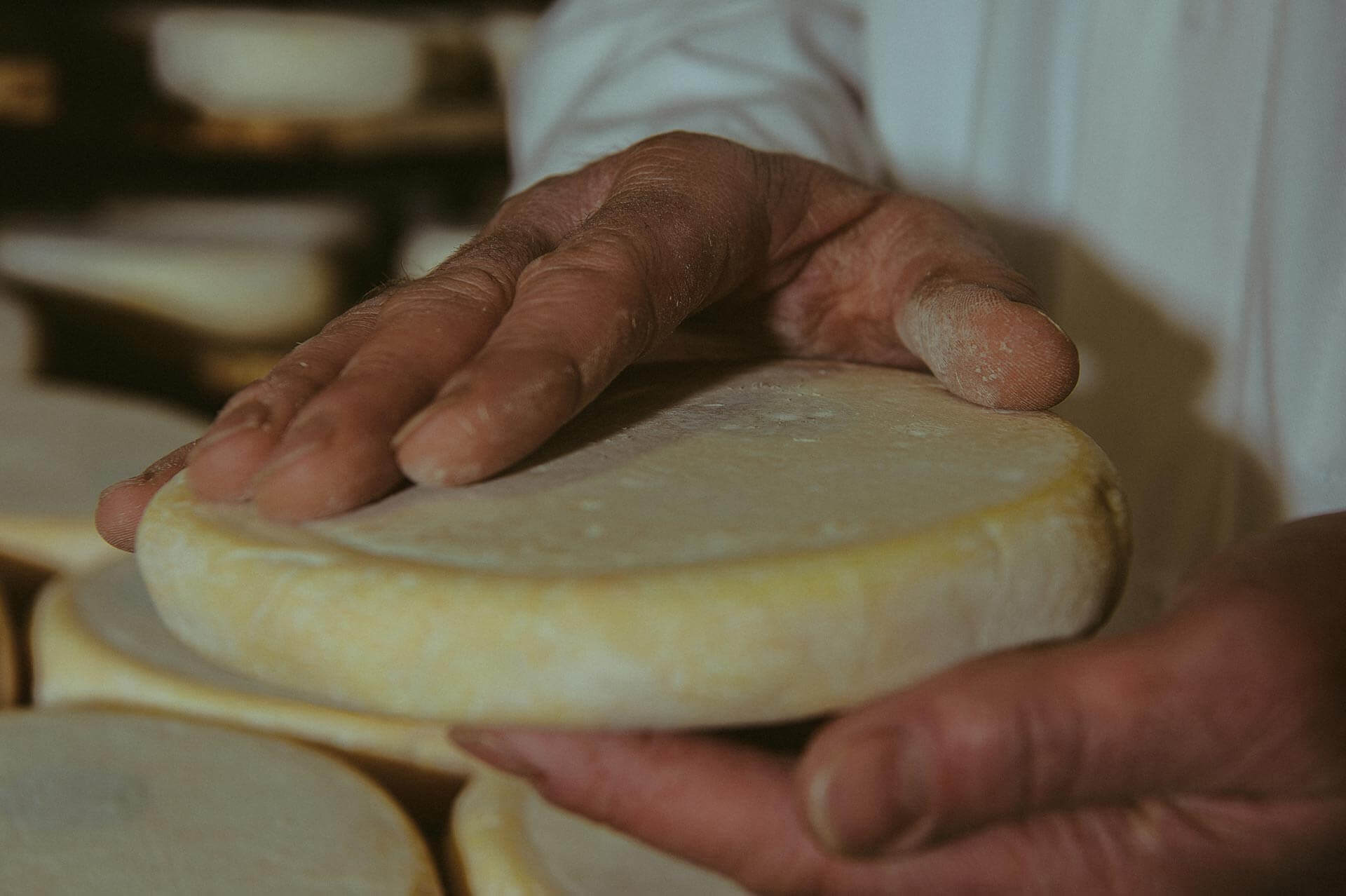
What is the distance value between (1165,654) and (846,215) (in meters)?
0.44

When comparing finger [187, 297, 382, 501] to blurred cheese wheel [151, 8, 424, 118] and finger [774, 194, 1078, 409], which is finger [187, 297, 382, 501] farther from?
blurred cheese wheel [151, 8, 424, 118]

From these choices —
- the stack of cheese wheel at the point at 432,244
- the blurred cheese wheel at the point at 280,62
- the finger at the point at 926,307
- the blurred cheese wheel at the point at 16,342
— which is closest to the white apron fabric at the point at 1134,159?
the finger at the point at 926,307

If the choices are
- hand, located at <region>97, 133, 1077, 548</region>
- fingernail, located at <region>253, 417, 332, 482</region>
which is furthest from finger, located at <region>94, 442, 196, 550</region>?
fingernail, located at <region>253, 417, 332, 482</region>

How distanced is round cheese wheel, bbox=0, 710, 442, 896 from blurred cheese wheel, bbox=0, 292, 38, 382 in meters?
1.13

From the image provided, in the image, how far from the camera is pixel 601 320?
65 centimetres

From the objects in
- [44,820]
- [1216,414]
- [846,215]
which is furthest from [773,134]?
[44,820]

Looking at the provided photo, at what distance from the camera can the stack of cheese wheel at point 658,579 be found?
0.53m

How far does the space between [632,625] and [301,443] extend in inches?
7.9

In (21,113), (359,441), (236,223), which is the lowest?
(236,223)

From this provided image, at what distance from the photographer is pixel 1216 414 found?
3.52ft

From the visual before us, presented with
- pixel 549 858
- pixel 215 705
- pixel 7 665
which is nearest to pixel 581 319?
pixel 549 858

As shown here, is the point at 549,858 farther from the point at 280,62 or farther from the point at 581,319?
the point at 280,62

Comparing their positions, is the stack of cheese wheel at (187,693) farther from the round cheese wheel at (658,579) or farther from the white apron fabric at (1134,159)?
the white apron fabric at (1134,159)

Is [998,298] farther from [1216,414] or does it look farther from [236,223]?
[236,223]
